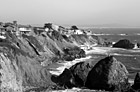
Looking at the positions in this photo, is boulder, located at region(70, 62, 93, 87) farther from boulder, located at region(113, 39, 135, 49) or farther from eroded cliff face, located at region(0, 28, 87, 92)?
boulder, located at region(113, 39, 135, 49)

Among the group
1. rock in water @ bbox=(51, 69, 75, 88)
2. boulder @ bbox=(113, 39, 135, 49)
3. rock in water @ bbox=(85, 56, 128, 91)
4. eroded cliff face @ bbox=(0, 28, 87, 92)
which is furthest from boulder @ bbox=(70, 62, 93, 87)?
boulder @ bbox=(113, 39, 135, 49)

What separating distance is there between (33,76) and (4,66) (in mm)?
6458

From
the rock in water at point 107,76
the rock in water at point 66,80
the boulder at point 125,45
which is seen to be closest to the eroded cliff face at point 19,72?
the rock in water at point 66,80

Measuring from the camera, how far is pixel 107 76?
125 ft

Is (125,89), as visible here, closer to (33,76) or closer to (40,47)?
(33,76)

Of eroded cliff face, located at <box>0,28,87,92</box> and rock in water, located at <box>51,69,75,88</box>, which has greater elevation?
eroded cliff face, located at <box>0,28,87,92</box>

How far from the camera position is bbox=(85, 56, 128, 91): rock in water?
125ft

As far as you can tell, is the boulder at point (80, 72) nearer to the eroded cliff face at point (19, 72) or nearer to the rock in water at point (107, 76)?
the rock in water at point (107, 76)

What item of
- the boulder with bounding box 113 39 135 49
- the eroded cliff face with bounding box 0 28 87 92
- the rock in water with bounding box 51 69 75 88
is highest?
the eroded cliff face with bounding box 0 28 87 92

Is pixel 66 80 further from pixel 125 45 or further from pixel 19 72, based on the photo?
pixel 125 45

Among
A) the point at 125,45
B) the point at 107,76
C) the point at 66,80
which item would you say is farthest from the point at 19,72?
the point at 125,45

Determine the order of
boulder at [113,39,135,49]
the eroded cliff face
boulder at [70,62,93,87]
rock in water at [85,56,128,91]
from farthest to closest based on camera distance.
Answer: boulder at [113,39,135,49] → boulder at [70,62,93,87] → rock in water at [85,56,128,91] → the eroded cliff face

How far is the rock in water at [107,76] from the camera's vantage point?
3808 cm

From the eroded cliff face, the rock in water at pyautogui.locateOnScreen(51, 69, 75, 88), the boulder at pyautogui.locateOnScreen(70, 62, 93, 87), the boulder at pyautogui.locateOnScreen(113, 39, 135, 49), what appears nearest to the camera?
the eroded cliff face
